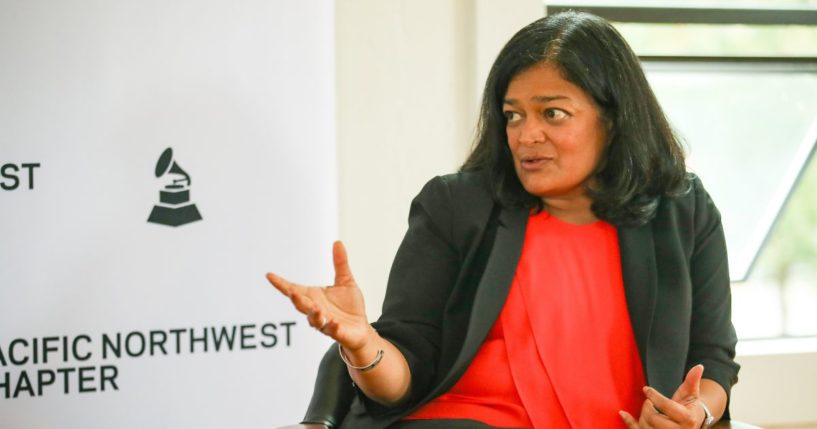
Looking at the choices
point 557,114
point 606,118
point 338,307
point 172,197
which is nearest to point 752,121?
point 606,118

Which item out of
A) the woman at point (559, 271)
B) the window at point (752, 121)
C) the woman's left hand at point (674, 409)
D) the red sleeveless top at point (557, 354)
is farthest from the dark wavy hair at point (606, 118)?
the window at point (752, 121)

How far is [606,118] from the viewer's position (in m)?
1.83

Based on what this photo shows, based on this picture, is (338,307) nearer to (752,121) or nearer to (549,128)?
(549,128)

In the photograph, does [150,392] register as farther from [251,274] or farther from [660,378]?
[660,378]

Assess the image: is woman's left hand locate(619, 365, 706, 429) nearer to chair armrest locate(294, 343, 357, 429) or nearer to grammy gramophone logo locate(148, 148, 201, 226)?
chair armrest locate(294, 343, 357, 429)

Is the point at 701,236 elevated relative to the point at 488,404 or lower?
elevated

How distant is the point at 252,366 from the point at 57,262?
0.60 meters

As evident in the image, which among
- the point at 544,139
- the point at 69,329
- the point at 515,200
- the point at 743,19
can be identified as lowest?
the point at 69,329

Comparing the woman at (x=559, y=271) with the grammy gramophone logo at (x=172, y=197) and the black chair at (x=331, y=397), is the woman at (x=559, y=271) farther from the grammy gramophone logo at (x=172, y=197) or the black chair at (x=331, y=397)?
the grammy gramophone logo at (x=172, y=197)

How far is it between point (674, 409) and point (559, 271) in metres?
0.37

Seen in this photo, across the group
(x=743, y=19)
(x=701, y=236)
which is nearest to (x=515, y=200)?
(x=701, y=236)

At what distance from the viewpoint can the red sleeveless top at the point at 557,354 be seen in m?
1.67

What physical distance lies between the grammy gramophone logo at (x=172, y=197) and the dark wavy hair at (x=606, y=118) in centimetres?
95

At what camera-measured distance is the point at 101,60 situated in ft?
7.88
